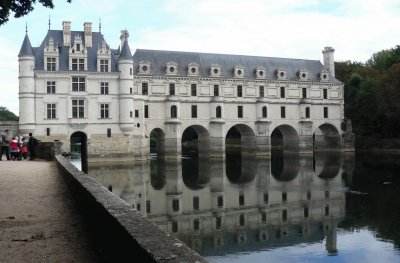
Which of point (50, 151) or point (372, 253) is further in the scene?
point (50, 151)

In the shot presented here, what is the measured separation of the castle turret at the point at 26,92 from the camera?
1560 inches

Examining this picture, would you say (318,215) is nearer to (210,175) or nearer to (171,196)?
(171,196)

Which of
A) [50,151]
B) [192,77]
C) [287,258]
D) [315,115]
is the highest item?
[192,77]

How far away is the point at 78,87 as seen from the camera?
41312 millimetres

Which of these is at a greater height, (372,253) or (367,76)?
(367,76)

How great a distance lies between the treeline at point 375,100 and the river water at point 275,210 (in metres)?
19.0

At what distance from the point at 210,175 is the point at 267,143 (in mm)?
19638

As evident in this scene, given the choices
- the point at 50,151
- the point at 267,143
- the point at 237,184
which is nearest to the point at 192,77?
the point at 267,143

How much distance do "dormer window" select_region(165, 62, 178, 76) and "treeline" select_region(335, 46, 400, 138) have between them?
2283 centimetres

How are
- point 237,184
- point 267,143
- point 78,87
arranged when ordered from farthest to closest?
point 267,143
point 78,87
point 237,184

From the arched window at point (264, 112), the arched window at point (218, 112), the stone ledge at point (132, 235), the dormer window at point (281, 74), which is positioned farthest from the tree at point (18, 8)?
the dormer window at point (281, 74)

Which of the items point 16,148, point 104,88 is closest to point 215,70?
point 104,88

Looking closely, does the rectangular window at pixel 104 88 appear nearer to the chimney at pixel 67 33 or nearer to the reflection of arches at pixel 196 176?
the chimney at pixel 67 33

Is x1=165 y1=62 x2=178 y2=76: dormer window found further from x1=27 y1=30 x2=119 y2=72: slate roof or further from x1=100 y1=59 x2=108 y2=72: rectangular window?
x1=100 y1=59 x2=108 y2=72: rectangular window
